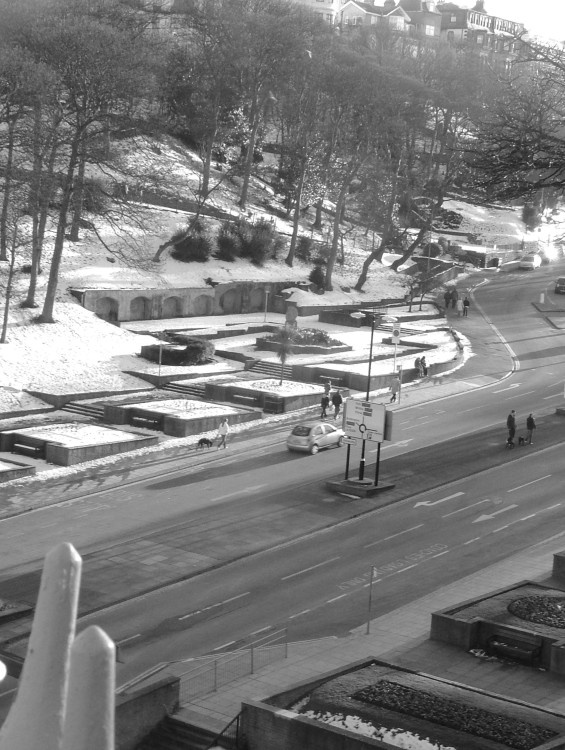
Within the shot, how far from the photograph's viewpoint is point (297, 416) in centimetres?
4491

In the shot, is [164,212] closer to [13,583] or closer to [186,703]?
[13,583]

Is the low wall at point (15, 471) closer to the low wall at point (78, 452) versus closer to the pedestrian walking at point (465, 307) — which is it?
the low wall at point (78, 452)

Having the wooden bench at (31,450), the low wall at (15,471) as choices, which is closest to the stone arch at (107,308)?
the wooden bench at (31,450)

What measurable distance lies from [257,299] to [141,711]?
51.7 metres

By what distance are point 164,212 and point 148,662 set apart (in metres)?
51.9

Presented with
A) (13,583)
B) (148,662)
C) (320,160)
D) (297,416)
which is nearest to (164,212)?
(320,160)

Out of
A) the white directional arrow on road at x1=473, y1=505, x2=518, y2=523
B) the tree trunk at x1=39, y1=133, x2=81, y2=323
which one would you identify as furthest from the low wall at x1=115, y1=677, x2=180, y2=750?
the tree trunk at x1=39, y1=133, x2=81, y2=323

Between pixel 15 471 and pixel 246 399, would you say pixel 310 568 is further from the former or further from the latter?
pixel 246 399

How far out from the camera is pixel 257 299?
67250 mm

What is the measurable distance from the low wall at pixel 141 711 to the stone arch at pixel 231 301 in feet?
161

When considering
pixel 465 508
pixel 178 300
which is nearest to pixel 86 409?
pixel 465 508

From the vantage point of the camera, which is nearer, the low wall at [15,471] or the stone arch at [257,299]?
the low wall at [15,471]

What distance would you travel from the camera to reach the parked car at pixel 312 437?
38.9 meters

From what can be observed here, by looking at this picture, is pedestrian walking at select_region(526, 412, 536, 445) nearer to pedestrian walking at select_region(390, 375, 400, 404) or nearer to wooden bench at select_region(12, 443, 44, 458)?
pedestrian walking at select_region(390, 375, 400, 404)
